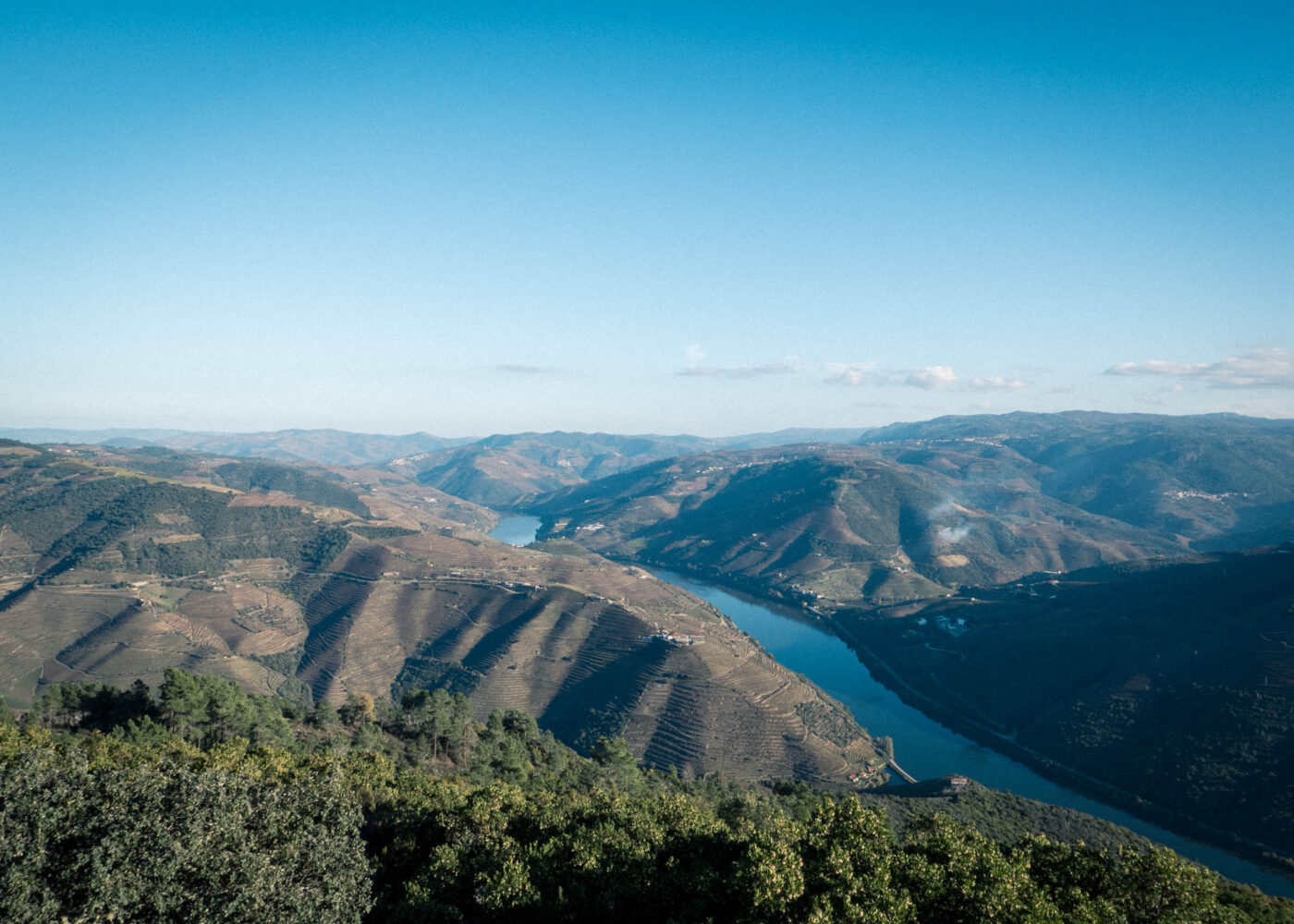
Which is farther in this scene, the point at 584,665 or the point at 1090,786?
the point at 584,665

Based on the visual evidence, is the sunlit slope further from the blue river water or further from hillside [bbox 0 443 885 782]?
the blue river water

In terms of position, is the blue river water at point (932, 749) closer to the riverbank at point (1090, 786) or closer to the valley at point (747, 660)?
the valley at point (747, 660)

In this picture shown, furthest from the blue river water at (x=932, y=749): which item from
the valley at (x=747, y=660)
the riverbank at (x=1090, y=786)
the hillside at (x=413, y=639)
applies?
the hillside at (x=413, y=639)

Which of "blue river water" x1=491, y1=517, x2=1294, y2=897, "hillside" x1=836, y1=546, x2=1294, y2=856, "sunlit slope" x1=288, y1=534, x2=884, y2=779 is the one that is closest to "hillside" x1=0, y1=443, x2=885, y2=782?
"sunlit slope" x1=288, y1=534, x2=884, y2=779

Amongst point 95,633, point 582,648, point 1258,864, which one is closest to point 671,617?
point 582,648

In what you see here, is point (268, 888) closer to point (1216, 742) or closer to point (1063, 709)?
point (1216, 742)

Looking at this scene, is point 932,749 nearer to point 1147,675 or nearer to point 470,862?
point 1147,675

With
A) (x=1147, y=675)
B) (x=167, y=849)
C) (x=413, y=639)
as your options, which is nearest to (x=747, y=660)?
(x=1147, y=675)
